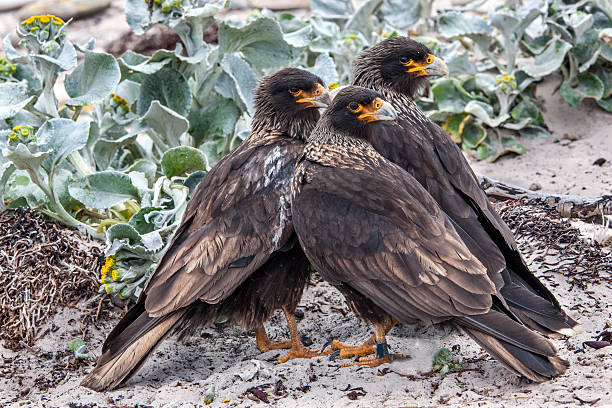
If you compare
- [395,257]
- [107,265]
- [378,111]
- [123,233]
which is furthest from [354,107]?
[107,265]

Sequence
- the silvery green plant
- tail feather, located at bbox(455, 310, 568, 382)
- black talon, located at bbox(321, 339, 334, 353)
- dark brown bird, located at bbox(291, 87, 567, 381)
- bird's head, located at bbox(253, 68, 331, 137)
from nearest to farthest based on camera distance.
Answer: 1. tail feather, located at bbox(455, 310, 568, 382)
2. dark brown bird, located at bbox(291, 87, 567, 381)
3. black talon, located at bbox(321, 339, 334, 353)
4. bird's head, located at bbox(253, 68, 331, 137)
5. the silvery green plant

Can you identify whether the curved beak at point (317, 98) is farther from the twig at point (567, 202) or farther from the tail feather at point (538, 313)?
the twig at point (567, 202)

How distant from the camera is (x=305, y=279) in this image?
449cm

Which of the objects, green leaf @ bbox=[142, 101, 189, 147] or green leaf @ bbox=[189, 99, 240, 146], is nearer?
green leaf @ bbox=[142, 101, 189, 147]

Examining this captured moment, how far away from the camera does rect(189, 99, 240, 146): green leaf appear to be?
602cm

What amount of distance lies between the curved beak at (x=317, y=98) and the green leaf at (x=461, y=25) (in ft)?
8.62

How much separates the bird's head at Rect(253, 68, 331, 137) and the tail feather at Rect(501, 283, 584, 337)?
1.52 metres

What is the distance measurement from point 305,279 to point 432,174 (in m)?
0.90

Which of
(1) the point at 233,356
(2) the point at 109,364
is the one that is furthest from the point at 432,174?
(2) the point at 109,364

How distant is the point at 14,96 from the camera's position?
5.50m

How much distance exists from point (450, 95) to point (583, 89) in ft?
3.73

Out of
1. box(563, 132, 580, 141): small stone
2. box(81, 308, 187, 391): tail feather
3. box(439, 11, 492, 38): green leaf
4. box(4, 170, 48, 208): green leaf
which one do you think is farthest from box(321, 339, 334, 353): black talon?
box(439, 11, 492, 38): green leaf

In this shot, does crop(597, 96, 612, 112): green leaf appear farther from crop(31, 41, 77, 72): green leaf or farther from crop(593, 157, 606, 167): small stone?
crop(31, 41, 77, 72): green leaf

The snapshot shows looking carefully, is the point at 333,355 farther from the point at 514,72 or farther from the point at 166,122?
the point at 514,72
